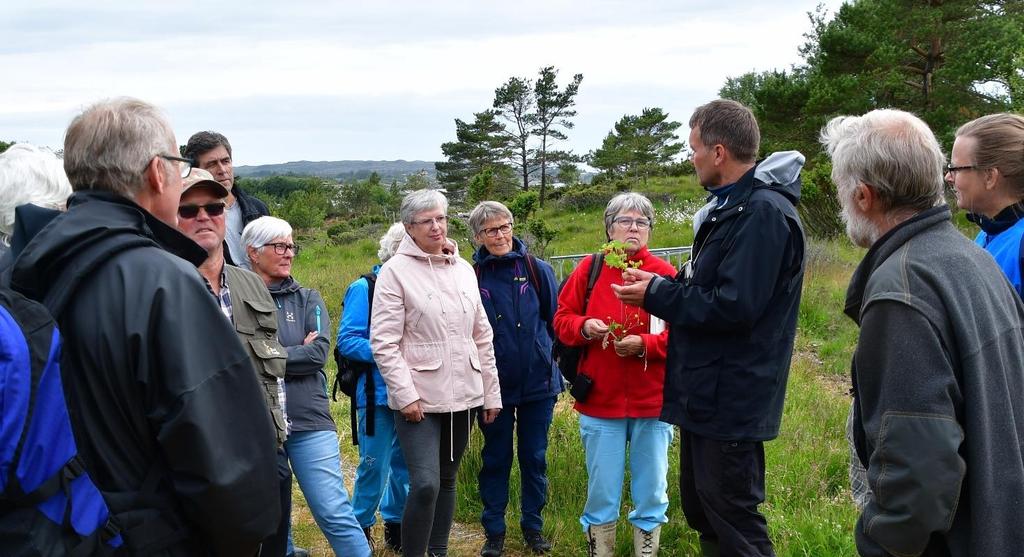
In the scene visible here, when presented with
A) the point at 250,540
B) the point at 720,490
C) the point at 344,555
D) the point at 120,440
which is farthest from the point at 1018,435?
the point at 344,555

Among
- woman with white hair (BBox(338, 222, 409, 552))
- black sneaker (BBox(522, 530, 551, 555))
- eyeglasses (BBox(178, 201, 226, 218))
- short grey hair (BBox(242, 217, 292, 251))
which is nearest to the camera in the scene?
eyeglasses (BBox(178, 201, 226, 218))

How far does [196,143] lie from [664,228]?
20606 millimetres

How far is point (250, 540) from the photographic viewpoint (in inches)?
84.1

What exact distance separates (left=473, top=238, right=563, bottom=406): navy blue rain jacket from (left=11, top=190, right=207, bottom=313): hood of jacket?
9.37 ft

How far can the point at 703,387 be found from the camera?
3.32 metres

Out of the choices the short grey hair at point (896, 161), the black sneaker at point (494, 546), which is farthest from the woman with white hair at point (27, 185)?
the black sneaker at point (494, 546)

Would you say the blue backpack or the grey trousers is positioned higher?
the blue backpack

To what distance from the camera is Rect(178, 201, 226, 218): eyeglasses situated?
316cm

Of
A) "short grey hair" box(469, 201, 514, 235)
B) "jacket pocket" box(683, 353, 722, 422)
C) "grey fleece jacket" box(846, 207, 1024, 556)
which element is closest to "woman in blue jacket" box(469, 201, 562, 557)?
"short grey hair" box(469, 201, 514, 235)

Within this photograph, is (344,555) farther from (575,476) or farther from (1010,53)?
(1010,53)

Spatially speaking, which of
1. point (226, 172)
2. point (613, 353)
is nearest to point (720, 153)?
point (613, 353)

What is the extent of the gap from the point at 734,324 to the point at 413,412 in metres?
1.64

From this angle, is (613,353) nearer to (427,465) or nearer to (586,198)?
(427,465)

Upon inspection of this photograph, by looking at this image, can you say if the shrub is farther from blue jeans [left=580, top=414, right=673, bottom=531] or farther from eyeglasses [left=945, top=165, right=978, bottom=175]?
eyeglasses [left=945, top=165, right=978, bottom=175]
